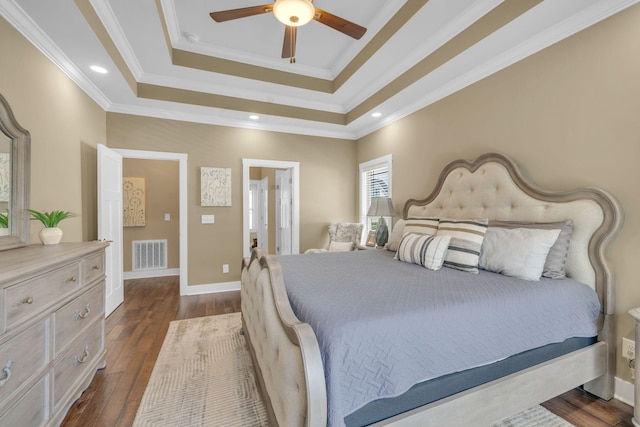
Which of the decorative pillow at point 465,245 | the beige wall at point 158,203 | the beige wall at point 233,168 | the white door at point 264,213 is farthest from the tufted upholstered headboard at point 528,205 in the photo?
the beige wall at point 158,203

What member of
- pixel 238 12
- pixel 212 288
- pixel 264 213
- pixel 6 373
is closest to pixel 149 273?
pixel 212 288

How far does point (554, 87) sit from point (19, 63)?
13.1ft

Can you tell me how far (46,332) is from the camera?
1365 mm

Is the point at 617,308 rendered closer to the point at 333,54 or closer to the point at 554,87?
the point at 554,87

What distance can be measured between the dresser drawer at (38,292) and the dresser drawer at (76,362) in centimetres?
37

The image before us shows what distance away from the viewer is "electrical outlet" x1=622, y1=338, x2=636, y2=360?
1676 millimetres

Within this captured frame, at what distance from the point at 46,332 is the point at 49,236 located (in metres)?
0.88

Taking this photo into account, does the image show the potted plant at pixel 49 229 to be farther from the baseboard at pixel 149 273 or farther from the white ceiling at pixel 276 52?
the baseboard at pixel 149 273

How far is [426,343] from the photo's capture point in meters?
1.21

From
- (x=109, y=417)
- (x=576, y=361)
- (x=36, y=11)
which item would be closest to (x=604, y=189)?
(x=576, y=361)

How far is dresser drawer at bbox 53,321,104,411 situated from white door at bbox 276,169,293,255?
2942 millimetres

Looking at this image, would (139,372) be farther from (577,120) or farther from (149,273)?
(577,120)

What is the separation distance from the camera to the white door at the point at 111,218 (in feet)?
10.1

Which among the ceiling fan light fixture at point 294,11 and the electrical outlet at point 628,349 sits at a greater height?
the ceiling fan light fixture at point 294,11
